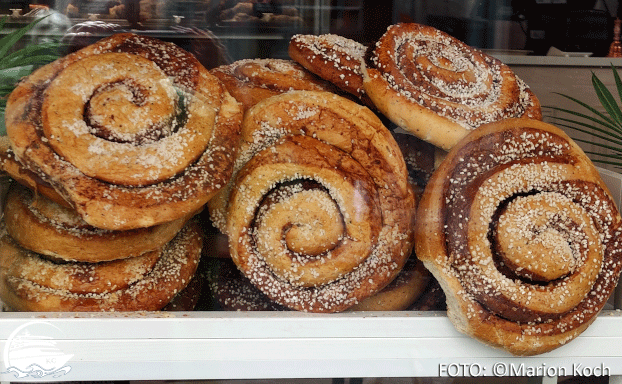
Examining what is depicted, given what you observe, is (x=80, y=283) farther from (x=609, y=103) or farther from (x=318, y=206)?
(x=609, y=103)

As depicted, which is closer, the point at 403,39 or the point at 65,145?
the point at 65,145

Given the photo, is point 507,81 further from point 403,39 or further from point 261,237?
point 261,237

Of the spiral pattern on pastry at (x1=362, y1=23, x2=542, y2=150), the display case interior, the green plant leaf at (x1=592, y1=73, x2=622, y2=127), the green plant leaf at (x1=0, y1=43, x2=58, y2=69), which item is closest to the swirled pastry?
→ the display case interior

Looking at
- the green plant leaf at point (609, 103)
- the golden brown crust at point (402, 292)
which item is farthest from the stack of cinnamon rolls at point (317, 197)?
the green plant leaf at point (609, 103)

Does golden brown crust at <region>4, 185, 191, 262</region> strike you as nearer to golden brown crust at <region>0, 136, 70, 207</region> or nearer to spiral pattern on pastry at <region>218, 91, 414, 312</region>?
golden brown crust at <region>0, 136, 70, 207</region>

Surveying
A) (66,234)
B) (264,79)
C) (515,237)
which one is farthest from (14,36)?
(515,237)

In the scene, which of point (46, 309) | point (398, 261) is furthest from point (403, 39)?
point (46, 309)

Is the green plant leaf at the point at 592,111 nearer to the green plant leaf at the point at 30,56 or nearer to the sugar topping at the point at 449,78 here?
the sugar topping at the point at 449,78
